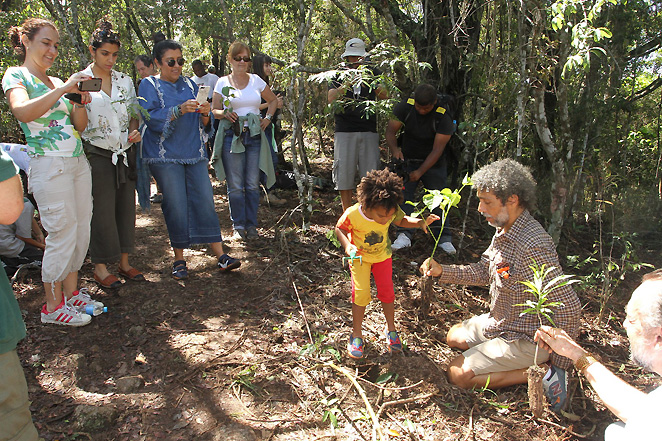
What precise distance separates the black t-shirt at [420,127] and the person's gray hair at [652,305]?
123 inches

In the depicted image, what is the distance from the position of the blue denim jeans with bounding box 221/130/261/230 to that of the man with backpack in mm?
1470

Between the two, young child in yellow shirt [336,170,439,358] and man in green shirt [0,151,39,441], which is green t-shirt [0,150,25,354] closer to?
man in green shirt [0,151,39,441]

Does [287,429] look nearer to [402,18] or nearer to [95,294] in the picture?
[95,294]

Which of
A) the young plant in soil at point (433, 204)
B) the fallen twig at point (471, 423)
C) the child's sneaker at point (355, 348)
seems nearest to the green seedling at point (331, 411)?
the child's sneaker at point (355, 348)

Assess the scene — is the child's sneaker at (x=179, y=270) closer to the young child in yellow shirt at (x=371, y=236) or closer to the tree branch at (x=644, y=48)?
the young child in yellow shirt at (x=371, y=236)

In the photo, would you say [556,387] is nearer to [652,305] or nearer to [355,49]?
[652,305]

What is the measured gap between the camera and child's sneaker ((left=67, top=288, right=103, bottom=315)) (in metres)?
3.42

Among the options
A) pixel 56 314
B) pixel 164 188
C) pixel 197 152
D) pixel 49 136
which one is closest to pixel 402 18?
pixel 197 152

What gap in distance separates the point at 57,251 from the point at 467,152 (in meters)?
4.13

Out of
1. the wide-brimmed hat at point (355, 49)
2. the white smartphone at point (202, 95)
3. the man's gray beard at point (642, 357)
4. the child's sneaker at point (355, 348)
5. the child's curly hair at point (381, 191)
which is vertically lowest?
the child's sneaker at point (355, 348)

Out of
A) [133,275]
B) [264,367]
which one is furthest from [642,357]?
[133,275]

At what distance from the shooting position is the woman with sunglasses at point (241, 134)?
455cm

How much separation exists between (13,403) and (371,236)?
2065 millimetres

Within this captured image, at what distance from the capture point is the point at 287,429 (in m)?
2.59
